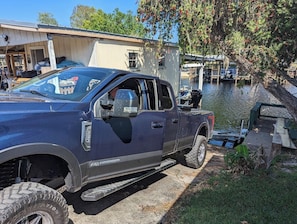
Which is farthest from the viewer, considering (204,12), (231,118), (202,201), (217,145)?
(231,118)

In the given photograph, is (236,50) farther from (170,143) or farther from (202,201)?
(202,201)

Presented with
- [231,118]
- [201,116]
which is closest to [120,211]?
[201,116]

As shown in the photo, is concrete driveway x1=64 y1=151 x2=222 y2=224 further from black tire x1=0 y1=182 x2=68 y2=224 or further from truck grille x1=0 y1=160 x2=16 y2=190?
truck grille x1=0 y1=160 x2=16 y2=190

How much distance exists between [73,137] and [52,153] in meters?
0.27

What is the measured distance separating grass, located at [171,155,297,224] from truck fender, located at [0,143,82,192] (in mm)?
1571

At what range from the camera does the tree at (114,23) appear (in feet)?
115

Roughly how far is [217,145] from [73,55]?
7949 millimetres

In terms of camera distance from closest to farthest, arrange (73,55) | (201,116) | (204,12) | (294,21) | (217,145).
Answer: (201,116), (294,21), (204,12), (217,145), (73,55)

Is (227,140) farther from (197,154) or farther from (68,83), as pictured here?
(68,83)

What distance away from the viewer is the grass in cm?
333

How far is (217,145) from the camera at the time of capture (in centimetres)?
904

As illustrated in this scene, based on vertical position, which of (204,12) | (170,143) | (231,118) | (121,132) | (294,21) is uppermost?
(204,12)

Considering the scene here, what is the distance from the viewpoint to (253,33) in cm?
750

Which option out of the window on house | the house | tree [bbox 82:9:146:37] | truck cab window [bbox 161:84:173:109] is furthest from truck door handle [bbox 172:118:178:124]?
tree [bbox 82:9:146:37]
